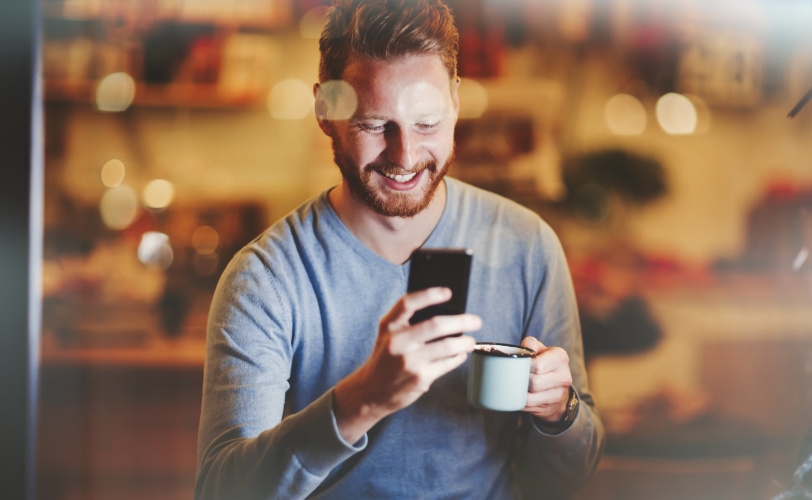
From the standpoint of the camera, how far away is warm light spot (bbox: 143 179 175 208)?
102 cm

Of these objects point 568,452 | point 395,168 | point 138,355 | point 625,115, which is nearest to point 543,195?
point 625,115

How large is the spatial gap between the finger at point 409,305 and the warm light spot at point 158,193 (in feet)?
1.73

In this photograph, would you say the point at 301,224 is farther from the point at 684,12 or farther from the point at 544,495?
the point at 684,12

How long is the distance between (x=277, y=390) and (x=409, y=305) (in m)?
0.30

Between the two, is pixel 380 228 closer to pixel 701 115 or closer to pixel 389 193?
pixel 389 193

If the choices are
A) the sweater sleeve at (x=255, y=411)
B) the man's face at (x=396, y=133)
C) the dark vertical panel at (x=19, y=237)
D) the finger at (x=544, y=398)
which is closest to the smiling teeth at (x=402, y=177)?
the man's face at (x=396, y=133)

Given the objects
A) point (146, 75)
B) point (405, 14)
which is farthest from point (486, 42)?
point (146, 75)

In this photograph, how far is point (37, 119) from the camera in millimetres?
957

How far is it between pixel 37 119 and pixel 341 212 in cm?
49

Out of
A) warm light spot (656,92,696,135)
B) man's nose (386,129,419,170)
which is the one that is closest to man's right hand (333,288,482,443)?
man's nose (386,129,419,170)

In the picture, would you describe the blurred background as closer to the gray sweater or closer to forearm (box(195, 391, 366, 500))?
the gray sweater

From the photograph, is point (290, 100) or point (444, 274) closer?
point (444, 274)

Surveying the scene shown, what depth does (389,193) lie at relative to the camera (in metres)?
0.90

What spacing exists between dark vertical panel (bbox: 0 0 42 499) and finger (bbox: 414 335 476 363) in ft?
2.22
